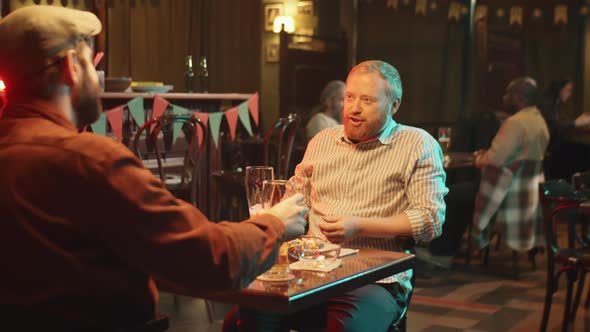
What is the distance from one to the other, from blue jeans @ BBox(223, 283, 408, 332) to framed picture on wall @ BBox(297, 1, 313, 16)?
7.45 metres

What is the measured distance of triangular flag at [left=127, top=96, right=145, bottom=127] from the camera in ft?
16.2

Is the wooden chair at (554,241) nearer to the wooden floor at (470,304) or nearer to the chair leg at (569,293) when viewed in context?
the chair leg at (569,293)

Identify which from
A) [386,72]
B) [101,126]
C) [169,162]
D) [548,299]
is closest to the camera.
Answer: [386,72]

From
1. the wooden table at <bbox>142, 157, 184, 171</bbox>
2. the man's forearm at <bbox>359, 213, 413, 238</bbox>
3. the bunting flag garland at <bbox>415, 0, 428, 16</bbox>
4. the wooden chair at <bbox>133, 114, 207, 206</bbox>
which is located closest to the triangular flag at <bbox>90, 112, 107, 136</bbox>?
the wooden chair at <bbox>133, 114, 207, 206</bbox>

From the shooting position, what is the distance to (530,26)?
9.45 m

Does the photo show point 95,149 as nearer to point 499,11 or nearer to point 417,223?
point 417,223

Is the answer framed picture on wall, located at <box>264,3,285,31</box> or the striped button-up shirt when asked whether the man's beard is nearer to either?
the striped button-up shirt

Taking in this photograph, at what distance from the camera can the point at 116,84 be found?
5.22 m

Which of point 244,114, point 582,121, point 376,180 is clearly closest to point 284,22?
point 244,114

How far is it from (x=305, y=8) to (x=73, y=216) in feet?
27.7

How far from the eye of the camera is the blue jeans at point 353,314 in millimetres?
2098

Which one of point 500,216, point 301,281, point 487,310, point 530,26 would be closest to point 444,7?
point 530,26

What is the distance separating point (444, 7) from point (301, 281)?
804cm

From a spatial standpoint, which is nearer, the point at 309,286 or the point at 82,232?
the point at 82,232
